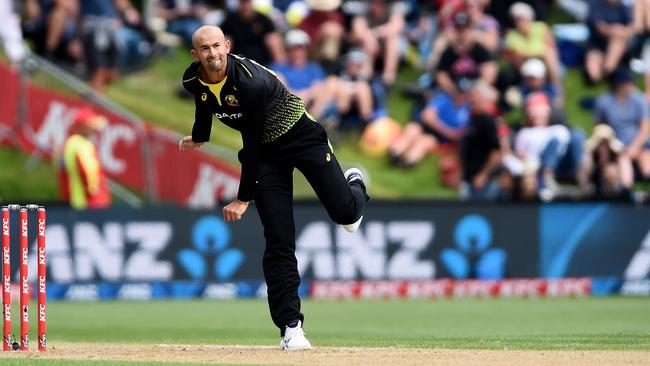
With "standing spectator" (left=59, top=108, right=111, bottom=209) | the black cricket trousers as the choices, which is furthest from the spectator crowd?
the black cricket trousers

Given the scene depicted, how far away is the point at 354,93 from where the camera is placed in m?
19.5

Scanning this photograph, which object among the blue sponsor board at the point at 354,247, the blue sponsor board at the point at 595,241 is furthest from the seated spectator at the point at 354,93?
the blue sponsor board at the point at 595,241

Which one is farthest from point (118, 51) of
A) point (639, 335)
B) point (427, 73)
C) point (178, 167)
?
point (639, 335)

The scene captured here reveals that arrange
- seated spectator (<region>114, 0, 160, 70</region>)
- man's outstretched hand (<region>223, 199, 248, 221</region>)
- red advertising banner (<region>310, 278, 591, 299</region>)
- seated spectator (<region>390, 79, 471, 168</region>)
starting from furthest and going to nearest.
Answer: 1. seated spectator (<region>114, 0, 160, 70</region>)
2. seated spectator (<region>390, 79, 471, 168</region>)
3. red advertising banner (<region>310, 278, 591, 299</region>)
4. man's outstretched hand (<region>223, 199, 248, 221</region>)

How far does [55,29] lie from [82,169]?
119 inches

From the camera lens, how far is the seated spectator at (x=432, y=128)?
19.5 m

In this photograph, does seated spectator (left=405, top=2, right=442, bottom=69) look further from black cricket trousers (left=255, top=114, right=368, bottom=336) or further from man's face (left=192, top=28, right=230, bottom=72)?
man's face (left=192, top=28, right=230, bottom=72)

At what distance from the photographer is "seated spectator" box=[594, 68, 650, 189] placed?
1908 centimetres

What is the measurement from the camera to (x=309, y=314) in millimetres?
14680

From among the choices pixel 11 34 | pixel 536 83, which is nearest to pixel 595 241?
pixel 536 83

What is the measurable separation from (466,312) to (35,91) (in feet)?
21.5

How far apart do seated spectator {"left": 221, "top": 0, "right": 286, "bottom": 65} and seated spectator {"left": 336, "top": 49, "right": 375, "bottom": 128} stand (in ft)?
3.16

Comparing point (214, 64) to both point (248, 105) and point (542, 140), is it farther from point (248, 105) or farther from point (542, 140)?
point (542, 140)

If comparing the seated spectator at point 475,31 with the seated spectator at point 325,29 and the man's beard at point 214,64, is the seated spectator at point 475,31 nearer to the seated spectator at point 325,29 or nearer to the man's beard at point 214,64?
the seated spectator at point 325,29
